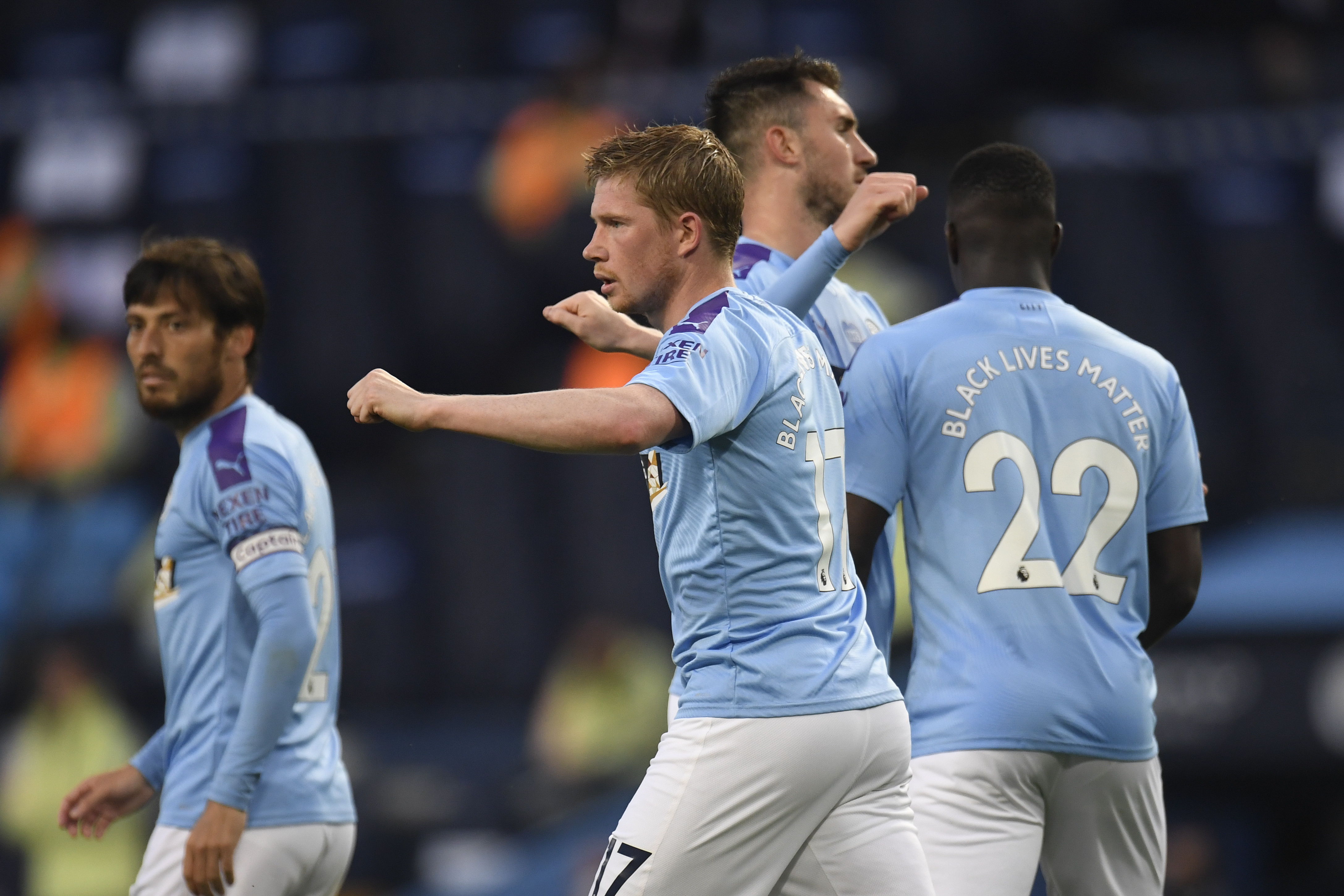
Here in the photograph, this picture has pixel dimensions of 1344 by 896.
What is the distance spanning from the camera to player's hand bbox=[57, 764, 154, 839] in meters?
4.37

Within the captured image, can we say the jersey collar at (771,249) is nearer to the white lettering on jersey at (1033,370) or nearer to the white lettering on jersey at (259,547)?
the white lettering on jersey at (1033,370)

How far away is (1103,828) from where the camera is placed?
384cm

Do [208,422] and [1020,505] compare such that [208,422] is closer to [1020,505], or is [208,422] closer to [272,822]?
[272,822]

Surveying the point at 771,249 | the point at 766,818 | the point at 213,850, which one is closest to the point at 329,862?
the point at 213,850

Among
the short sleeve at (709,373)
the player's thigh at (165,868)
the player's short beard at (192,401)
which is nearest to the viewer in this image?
the short sleeve at (709,373)

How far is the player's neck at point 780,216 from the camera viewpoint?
15.1 feet

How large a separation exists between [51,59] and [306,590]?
45.3 ft

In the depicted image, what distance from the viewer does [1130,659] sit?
3.90 meters

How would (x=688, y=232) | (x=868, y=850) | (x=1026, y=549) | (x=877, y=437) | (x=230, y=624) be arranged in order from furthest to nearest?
(x=230, y=624) → (x=877, y=437) → (x=1026, y=549) → (x=688, y=232) → (x=868, y=850)

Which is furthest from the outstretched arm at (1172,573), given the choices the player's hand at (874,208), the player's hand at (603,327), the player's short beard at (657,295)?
the player's short beard at (657,295)

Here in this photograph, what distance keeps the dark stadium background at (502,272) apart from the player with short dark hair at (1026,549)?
5747 millimetres

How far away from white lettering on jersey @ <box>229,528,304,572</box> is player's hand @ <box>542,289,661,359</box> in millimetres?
928

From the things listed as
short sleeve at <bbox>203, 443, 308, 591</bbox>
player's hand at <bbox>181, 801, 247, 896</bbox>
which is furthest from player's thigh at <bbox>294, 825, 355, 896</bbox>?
short sleeve at <bbox>203, 443, 308, 591</bbox>

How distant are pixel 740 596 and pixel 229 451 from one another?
65.6 inches
